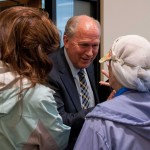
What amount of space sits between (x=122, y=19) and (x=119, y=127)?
298 cm

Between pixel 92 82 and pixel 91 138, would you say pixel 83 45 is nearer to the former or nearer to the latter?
pixel 92 82

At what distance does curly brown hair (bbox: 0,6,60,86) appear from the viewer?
1109 millimetres

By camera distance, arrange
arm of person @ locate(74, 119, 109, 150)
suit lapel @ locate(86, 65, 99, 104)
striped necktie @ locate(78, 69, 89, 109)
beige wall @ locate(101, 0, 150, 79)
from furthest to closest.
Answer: beige wall @ locate(101, 0, 150, 79) < suit lapel @ locate(86, 65, 99, 104) < striped necktie @ locate(78, 69, 89, 109) < arm of person @ locate(74, 119, 109, 150)

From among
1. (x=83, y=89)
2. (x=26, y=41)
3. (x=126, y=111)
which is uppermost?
(x=26, y=41)

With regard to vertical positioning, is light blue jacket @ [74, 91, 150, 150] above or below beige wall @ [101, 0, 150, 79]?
below

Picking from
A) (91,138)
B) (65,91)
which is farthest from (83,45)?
(91,138)

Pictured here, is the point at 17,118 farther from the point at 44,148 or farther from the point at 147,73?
the point at 147,73

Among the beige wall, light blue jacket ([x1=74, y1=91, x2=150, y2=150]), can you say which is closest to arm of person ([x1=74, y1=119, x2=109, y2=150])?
light blue jacket ([x1=74, y1=91, x2=150, y2=150])

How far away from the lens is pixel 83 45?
75.4 inches

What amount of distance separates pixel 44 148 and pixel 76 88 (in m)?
0.63

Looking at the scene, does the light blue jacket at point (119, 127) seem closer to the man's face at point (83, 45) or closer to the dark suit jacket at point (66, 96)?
the dark suit jacket at point (66, 96)

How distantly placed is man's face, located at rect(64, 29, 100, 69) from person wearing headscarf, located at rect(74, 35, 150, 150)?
0.75 m

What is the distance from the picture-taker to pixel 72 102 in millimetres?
1665

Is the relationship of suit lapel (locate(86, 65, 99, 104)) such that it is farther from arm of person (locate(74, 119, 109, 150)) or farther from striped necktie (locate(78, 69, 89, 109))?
arm of person (locate(74, 119, 109, 150))
